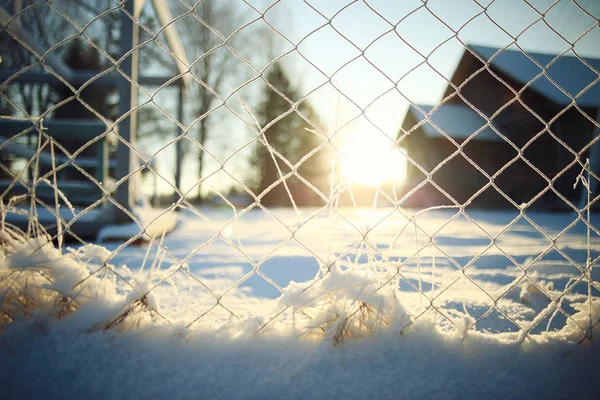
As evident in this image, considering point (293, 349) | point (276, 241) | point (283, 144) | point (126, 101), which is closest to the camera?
point (293, 349)

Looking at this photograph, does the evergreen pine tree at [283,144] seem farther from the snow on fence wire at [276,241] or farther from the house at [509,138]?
the snow on fence wire at [276,241]

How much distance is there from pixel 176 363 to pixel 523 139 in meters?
9.31

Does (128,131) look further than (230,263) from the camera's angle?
Yes

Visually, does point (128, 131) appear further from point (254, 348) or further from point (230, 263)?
point (254, 348)

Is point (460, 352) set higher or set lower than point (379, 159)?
lower

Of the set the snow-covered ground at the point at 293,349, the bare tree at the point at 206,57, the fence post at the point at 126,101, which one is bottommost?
the snow-covered ground at the point at 293,349

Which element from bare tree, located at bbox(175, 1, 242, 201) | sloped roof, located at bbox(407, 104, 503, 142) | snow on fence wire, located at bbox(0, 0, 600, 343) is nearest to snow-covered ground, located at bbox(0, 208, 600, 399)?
snow on fence wire, located at bbox(0, 0, 600, 343)

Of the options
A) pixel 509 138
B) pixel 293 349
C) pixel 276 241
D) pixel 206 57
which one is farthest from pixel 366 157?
pixel 206 57

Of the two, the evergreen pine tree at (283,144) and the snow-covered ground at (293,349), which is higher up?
the evergreen pine tree at (283,144)

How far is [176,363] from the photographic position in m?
0.65

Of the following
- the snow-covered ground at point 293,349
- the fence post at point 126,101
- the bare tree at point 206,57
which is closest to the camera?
the snow-covered ground at point 293,349

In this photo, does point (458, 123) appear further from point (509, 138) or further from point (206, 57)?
point (206, 57)

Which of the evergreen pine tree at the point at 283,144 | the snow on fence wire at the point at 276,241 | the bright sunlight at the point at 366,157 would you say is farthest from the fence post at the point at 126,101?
the evergreen pine tree at the point at 283,144

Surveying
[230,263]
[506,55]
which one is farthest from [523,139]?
[230,263]
